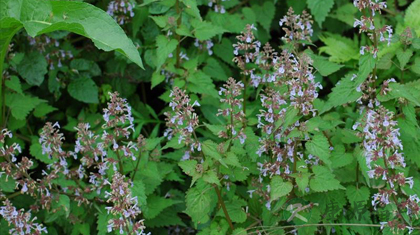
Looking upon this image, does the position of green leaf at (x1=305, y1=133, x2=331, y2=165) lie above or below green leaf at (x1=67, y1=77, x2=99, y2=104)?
above

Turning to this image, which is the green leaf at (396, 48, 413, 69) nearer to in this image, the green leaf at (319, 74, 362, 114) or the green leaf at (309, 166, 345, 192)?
the green leaf at (319, 74, 362, 114)

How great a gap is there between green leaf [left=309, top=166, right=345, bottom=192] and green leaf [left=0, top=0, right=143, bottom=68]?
1025mm

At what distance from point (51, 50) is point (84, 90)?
0.37 meters

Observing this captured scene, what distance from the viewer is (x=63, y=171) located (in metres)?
3.19

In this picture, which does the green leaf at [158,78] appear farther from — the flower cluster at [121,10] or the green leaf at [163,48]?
the flower cluster at [121,10]

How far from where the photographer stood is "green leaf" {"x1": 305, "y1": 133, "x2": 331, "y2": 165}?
2623mm

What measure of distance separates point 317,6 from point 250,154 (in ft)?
4.71

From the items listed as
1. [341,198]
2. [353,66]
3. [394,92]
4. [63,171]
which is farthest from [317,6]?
[63,171]

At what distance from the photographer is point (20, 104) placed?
3.73 meters

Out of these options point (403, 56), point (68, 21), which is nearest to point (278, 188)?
point (403, 56)

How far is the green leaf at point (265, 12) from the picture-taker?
167 inches

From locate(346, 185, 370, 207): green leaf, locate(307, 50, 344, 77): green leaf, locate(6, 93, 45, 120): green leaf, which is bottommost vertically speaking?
locate(6, 93, 45, 120): green leaf

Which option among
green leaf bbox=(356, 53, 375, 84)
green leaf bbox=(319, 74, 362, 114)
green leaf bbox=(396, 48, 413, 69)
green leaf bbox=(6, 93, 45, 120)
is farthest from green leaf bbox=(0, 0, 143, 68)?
green leaf bbox=(396, 48, 413, 69)

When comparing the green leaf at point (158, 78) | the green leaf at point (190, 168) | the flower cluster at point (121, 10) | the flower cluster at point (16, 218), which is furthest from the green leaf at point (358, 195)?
the flower cluster at point (121, 10)
